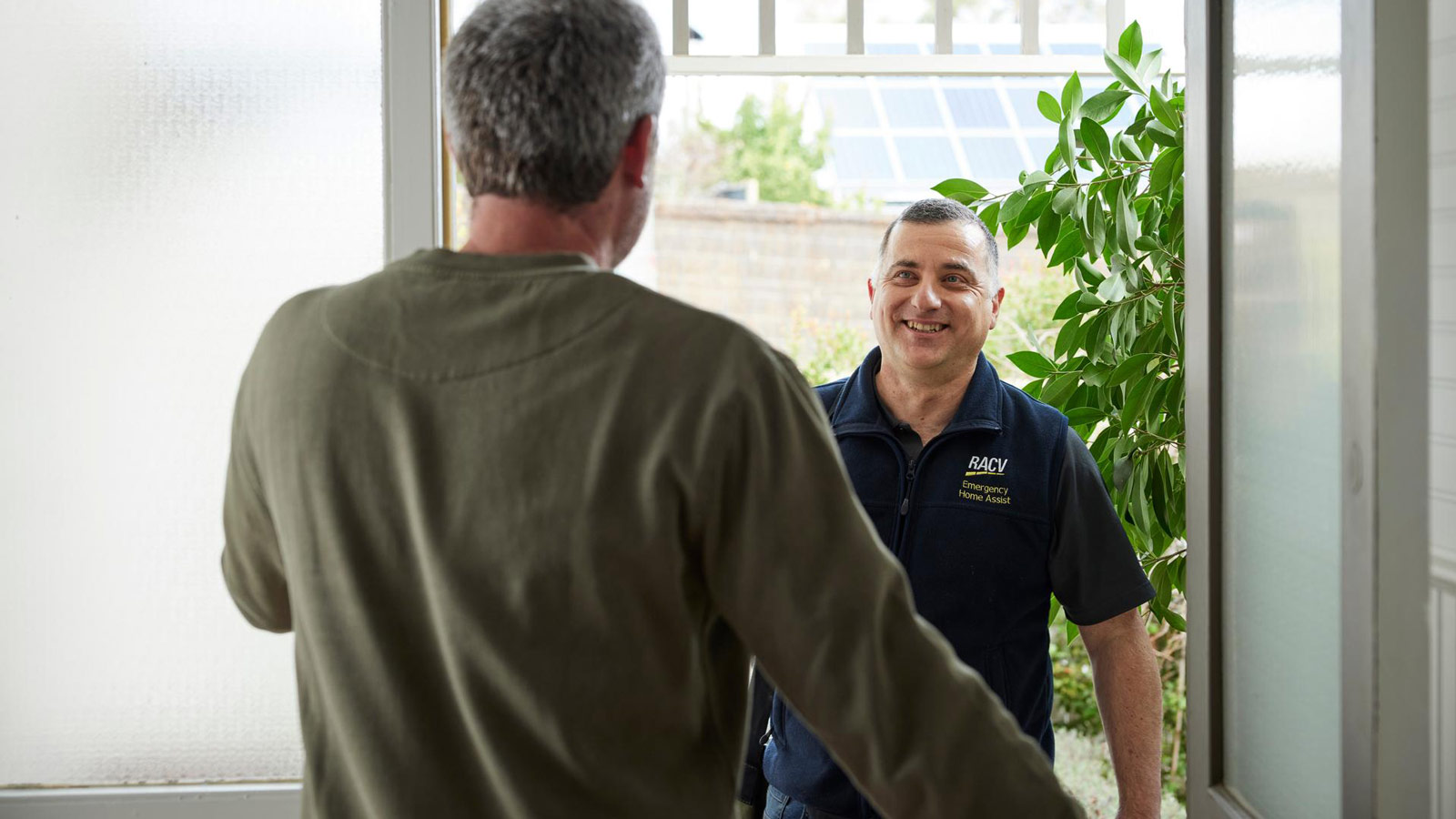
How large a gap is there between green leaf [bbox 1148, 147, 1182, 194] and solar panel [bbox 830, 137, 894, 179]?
21.2 feet

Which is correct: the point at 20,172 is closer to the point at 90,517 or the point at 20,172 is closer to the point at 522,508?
the point at 90,517

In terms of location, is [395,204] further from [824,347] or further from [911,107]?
[911,107]

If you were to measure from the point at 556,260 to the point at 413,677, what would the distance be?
1.08 feet

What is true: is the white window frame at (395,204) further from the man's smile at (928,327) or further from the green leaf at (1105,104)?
the green leaf at (1105,104)

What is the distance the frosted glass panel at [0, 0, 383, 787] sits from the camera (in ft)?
5.74

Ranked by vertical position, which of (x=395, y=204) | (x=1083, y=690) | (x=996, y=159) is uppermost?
(x=996, y=159)

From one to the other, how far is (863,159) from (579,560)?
8.24 m

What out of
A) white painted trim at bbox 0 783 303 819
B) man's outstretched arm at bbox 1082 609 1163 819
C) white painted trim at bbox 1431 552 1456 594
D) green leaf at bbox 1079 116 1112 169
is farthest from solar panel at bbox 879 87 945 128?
white painted trim at bbox 0 783 303 819

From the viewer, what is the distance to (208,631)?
1801 mm

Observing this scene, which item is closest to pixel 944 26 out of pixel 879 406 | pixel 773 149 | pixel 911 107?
pixel 879 406

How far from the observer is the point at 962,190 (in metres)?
2.29

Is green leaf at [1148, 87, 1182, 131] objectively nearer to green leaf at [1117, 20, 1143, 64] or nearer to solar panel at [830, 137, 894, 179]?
green leaf at [1117, 20, 1143, 64]

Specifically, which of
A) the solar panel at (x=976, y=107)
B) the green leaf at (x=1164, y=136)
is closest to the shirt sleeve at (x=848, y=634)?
the green leaf at (x=1164, y=136)

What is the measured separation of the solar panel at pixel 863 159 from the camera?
27.9 feet
